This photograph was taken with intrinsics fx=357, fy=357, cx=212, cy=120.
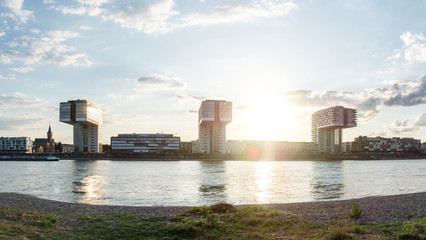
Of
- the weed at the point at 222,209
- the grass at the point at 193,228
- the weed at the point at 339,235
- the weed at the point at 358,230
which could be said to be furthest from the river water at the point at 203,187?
the weed at the point at 339,235

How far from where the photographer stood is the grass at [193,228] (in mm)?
16297

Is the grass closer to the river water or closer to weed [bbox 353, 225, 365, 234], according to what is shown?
weed [bbox 353, 225, 365, 234]

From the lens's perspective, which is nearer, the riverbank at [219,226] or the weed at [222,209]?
the riverbank at [219,226]

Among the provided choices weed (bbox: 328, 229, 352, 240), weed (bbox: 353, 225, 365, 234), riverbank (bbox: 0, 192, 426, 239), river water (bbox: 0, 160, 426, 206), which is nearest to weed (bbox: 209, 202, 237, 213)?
riverbank (bbox: 0, 192, 426, 239)

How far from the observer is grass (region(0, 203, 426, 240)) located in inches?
642

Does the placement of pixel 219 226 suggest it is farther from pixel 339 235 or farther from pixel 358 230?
pixel 358 230

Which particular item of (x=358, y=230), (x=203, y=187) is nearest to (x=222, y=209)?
(x=358, y=230)

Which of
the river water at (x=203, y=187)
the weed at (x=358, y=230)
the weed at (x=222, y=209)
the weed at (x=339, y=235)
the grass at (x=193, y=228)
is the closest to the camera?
the weed at (x=339, y=235)

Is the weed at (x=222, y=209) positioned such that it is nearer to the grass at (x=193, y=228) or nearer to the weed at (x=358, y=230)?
the grass at (x=193, y=228)

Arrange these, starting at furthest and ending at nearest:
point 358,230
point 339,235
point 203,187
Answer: point 203,187
point 358,230
point 339,235

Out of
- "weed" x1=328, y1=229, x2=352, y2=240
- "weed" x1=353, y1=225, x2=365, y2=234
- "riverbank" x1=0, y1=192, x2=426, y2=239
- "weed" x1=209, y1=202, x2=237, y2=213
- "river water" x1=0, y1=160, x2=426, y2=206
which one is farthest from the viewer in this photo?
"river water" x1=0, y1=160, x2=426, y2=206

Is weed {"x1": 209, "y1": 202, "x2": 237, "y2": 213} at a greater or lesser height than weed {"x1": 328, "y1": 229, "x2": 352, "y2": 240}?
lesser

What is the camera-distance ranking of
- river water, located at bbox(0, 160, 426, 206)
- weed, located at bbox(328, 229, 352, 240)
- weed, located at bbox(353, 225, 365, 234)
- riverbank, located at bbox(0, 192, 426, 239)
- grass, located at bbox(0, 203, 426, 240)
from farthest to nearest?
1. river water, located at bbox(0, 160, 426, 206)
2. weed, located at bbox(353, 225, 365, 234)
3. riverbank, located at bbox(0, 192, 426, 239)
4. grass, located at bbox(0, 203, 426, 240)
5. weed, located at bbox(328, 229, 352, 240)

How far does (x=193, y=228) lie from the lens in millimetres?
17172
